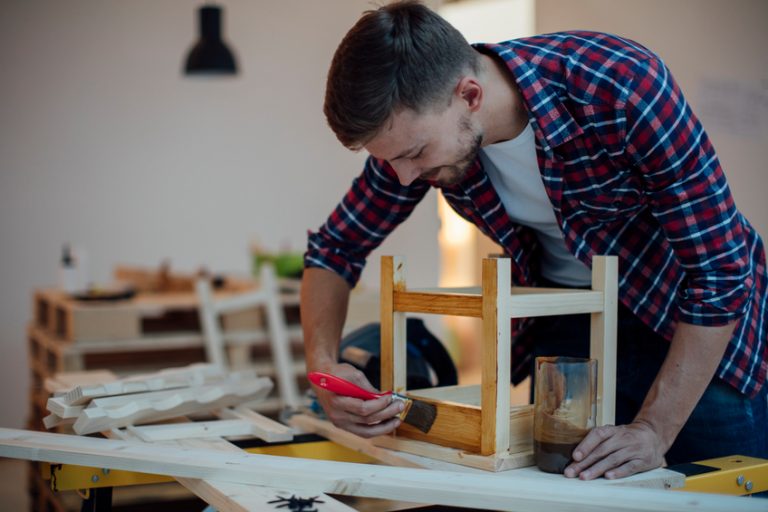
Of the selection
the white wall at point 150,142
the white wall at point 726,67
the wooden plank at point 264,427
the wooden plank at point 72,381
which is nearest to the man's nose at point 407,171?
the wooden plank at point 264,427

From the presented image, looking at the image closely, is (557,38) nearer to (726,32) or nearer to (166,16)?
(726,32)

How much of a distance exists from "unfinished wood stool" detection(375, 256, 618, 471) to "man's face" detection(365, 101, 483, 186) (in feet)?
0.53

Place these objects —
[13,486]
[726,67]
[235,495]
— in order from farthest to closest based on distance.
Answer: [13,486] < [726,67] < [235,495]

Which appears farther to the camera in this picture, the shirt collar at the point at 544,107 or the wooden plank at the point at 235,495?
the shirt collar at the point at 544,107

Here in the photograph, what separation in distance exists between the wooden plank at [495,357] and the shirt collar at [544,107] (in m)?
0.21

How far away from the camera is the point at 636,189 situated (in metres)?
1.27

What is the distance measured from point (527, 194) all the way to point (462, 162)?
0.60 feet

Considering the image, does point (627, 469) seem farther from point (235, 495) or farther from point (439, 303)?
point (235, 495)

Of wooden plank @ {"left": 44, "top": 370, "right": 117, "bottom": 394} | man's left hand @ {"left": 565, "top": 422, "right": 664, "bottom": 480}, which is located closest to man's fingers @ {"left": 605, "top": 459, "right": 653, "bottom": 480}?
man's left hand @ {"left": 565, "top": 422, "right": 664, "bottom": 480}

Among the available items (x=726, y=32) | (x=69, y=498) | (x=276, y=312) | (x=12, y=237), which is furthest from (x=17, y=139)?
(x=726, y=32)

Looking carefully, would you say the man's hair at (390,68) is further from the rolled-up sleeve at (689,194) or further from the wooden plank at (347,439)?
the wooden plank at (347,439)

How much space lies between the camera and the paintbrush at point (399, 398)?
4.12 feet

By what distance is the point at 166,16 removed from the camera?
548 centimetres

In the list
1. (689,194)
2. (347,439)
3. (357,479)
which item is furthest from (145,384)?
(689,194)
